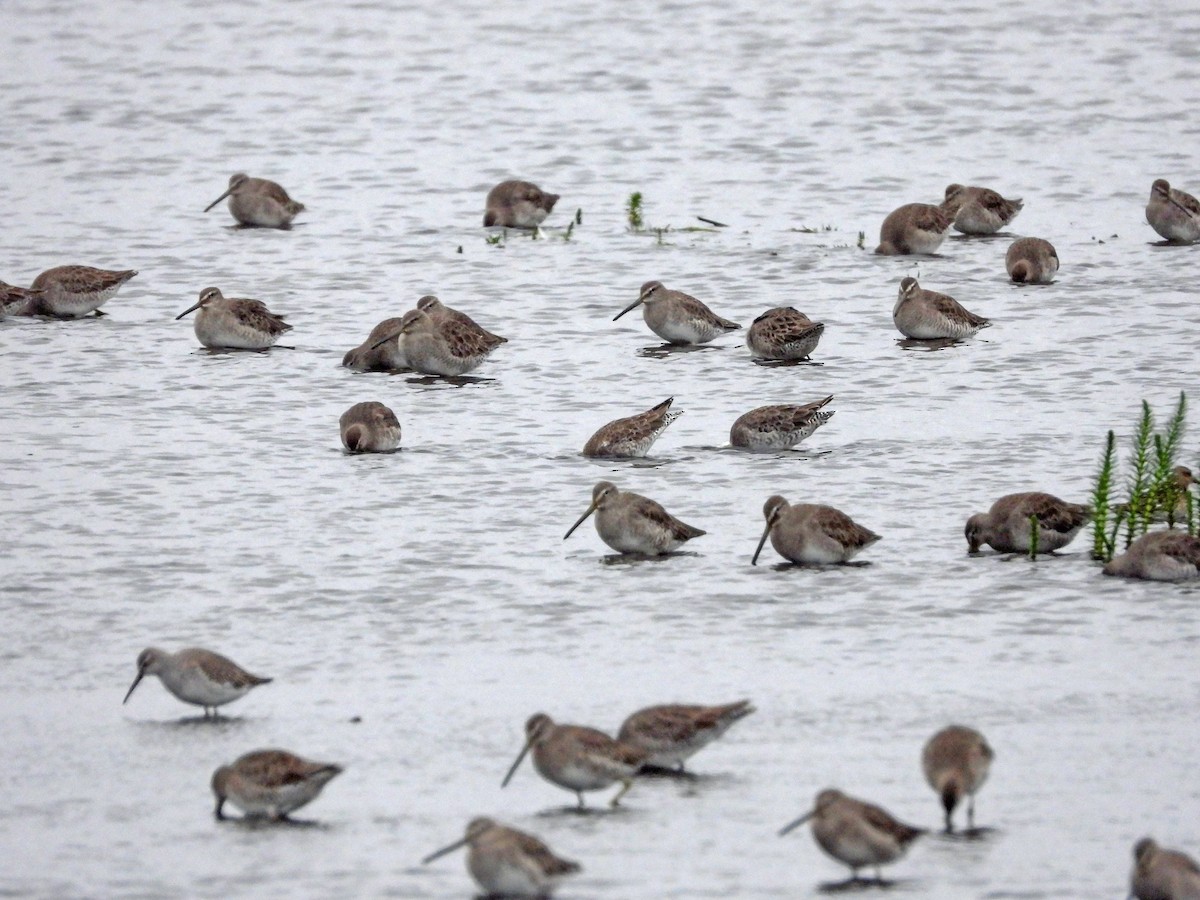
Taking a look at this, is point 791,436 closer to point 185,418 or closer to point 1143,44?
point 185,418

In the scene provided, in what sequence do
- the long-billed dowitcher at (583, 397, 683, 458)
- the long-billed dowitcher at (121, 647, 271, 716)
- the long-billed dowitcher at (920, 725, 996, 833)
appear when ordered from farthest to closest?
the long-billed dowitcher at (583, 397, 683, 458), the long-billed dowitcher at (121, 647, 271, 716), the long-billed dowitcher at (920, 725, 996, 833)

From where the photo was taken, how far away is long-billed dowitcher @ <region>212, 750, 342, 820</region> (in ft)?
31.3

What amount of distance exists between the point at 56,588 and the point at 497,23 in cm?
2731

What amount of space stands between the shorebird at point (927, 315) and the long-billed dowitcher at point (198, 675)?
361 inches

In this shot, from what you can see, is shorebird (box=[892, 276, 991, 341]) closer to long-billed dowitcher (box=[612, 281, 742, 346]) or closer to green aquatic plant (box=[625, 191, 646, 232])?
long-billed dowitcher (box=[612, 281, 742, 346])

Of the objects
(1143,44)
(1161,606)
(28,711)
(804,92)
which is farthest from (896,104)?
(28,711)

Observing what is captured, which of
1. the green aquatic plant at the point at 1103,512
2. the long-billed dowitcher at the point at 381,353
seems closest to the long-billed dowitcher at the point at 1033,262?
the long-billed dowitcher at the point at 381,353

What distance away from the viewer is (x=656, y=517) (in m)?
13.4

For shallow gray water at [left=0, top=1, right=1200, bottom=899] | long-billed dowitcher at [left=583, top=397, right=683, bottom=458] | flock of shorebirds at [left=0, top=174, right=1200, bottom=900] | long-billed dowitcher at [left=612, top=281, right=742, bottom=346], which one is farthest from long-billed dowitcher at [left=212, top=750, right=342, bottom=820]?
long-billed dowitcher at [left=612, top=281, right=742, bottom=346]

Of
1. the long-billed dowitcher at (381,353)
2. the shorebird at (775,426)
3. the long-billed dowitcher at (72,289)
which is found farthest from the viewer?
the long-billed dowitcher at (72,289)

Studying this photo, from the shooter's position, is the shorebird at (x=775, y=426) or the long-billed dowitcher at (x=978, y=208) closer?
the shorebird at (x=775, y=426)

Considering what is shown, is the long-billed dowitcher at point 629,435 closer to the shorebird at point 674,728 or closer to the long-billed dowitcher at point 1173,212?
the shorebird at point 674,728

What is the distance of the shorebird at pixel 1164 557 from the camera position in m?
12.6

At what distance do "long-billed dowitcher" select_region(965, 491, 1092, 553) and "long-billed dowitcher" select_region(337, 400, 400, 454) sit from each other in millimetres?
4394
